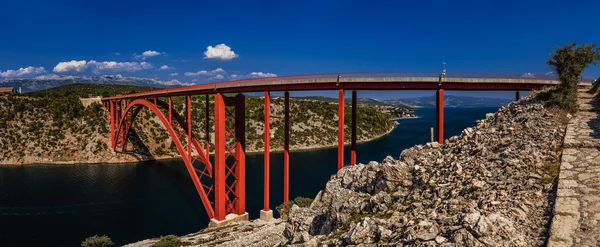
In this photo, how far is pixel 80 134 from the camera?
60.0 metres

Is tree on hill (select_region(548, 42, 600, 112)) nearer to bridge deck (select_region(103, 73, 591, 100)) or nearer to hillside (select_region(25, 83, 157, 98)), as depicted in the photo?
bridge deck (select_region(103, 73, 591, 100))

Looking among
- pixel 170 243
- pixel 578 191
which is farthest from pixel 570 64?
pixel 170 243

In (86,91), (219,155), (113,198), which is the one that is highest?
(86,91)

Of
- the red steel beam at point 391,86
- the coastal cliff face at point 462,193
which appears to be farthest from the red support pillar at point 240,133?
the coastal cliff face at point 462,193

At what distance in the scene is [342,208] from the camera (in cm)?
986

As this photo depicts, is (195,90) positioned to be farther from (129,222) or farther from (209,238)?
(129,222)

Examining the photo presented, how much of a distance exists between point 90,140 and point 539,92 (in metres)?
64.6

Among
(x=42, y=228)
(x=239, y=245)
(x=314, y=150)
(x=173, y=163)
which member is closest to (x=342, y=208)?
(x=239, y=245)

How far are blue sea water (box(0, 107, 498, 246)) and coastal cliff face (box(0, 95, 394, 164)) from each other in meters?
3.57

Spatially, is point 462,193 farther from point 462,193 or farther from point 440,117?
point 440,117

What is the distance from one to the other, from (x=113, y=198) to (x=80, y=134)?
29.8 metres

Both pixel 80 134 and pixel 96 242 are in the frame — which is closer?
pixel 96 242

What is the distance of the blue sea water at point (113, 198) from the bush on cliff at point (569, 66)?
2485cm

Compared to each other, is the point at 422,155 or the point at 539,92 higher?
the point at 539,92
